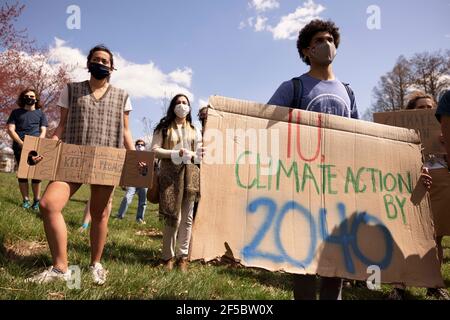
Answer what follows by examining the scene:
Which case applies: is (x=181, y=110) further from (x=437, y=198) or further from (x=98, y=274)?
(x=437, y=198)

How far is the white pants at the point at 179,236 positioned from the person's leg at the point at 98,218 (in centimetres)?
96

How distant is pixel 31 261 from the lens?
3.12 meters

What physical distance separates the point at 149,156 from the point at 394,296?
8.97ft

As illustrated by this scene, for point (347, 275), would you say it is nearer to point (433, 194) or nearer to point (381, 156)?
point (381, 156)

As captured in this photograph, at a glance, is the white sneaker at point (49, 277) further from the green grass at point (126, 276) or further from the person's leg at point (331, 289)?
the person's leg at point (331, 289)

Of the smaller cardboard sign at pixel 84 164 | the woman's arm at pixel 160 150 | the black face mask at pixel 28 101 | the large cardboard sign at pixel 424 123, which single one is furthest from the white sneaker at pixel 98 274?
the black face mask at pixel 28 101

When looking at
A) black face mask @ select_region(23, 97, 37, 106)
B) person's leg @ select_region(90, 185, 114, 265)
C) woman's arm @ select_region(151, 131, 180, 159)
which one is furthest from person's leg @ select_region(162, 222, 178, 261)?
black face mask @ select_region(23, 97, 37, 106)

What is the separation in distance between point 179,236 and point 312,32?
2.62 m

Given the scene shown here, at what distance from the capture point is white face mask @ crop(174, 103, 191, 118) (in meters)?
4.05

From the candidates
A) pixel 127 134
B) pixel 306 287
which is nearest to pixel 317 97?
pixel 306 287

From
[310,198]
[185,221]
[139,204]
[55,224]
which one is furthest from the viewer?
[139,204]

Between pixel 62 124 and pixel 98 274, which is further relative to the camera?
pixel 62 124

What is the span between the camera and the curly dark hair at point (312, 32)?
2.63m

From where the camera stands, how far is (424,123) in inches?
141
